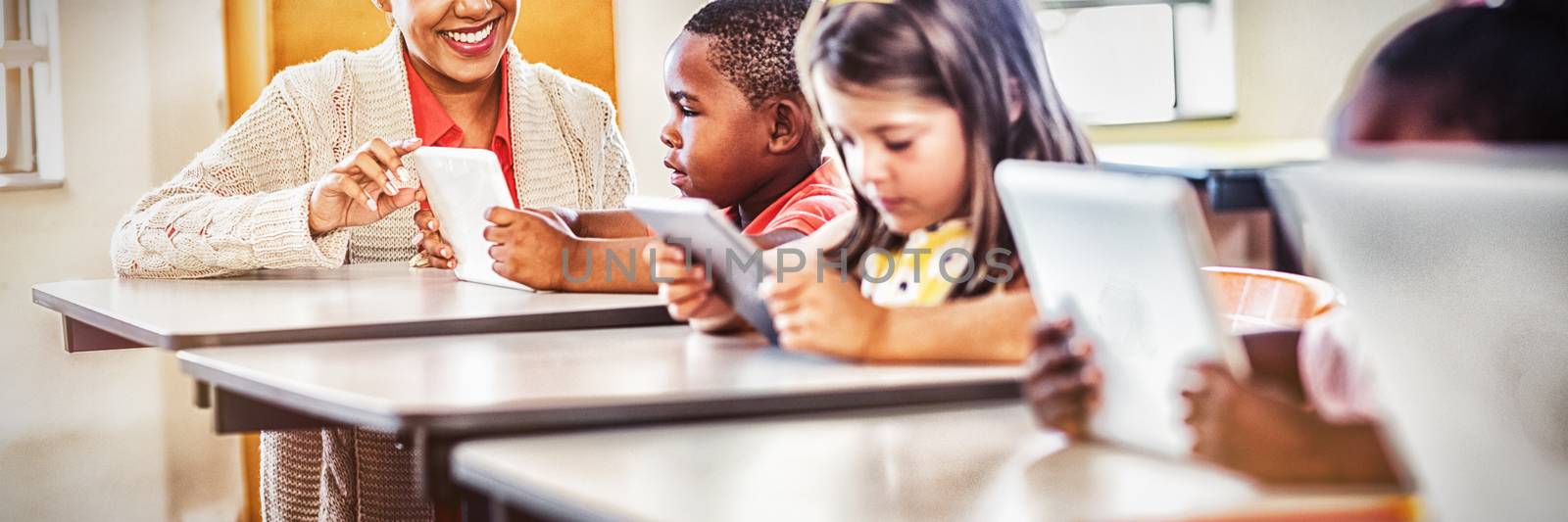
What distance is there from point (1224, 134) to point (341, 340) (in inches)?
192

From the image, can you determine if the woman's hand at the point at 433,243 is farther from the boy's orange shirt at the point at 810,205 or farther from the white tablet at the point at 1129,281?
the white tablet at the point at 1129,281

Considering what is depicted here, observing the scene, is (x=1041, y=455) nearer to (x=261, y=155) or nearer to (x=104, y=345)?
(x=104, y=345)

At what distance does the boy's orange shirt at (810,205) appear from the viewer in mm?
1725

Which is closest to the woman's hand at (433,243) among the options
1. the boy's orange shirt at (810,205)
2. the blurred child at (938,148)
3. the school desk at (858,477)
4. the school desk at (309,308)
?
the school desk at (309,308)

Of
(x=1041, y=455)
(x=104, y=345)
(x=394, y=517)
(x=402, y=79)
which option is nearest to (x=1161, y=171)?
(x=402, y=79)

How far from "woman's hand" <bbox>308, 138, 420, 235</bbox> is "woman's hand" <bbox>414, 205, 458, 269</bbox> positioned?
0.20 metres

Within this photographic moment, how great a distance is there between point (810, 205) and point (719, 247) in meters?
0.45

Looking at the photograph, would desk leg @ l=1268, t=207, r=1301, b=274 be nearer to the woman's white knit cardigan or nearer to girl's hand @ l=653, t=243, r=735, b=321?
the woman's white knit cardigan

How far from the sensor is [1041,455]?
3.09 feet

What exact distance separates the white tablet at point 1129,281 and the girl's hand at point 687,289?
19.4 inches

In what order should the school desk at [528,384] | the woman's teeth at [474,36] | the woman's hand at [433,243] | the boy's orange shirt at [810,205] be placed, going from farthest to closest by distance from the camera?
the woman's teeth at [474,36]
the woman's hand at [433,243]
the boy's orange shirt at [810,205]
the school desk at [528,384]

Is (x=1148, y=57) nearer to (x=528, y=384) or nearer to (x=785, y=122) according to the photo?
(x=785, y=122)

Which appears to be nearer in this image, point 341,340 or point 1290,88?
point 341,340

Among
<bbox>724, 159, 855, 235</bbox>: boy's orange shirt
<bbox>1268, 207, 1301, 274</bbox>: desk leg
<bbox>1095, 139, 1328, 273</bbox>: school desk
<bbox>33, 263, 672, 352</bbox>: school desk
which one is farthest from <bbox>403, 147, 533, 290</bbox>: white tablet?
<bbox>1268, 207, 1301, 274</bbox>: desk leg
